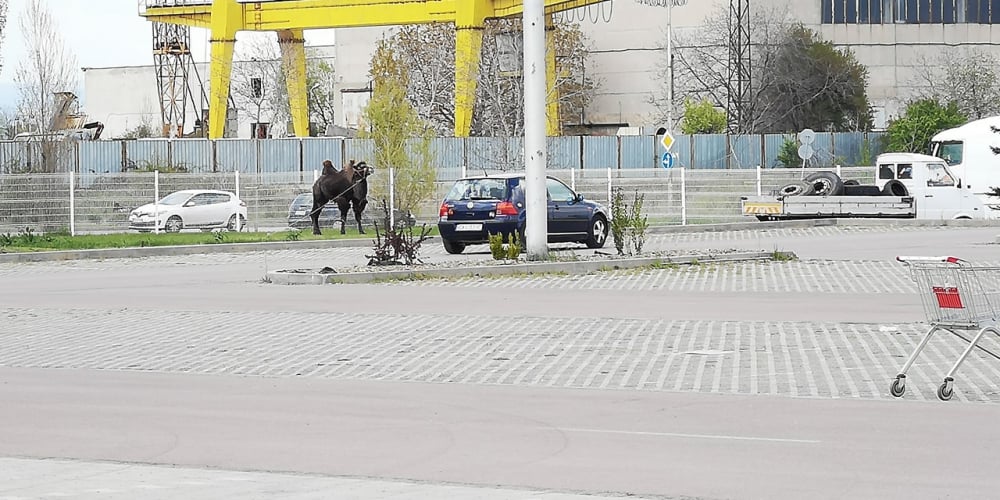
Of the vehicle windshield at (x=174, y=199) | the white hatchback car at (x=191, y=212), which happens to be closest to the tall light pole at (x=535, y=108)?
the white hatchback car at (x=191, y=212)

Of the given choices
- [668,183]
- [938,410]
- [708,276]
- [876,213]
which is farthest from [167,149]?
[938,410]

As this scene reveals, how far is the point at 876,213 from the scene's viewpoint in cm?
4381

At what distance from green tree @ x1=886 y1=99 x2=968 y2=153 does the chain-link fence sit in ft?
57.8

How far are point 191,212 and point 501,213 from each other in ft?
47.5

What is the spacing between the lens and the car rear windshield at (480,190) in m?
30.5

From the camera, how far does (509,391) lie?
11.6 metres

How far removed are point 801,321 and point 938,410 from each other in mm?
6124

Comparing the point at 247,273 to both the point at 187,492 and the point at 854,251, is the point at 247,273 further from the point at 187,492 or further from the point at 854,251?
the point at 187,492

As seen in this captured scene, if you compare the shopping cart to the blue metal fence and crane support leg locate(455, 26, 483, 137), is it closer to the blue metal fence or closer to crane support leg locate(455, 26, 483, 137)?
the blue metal fence

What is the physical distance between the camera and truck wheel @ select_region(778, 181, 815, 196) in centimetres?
4538

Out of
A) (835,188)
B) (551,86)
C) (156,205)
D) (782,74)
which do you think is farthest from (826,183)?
(782,74)

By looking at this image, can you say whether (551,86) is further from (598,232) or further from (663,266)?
(663,266)

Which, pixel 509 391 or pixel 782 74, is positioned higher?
pixel 782 74

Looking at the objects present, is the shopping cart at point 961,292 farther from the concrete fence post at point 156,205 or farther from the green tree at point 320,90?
the green tree at point 320,90
